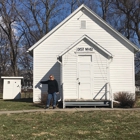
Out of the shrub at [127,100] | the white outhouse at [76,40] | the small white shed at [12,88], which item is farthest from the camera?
the small white shed at [12,88]

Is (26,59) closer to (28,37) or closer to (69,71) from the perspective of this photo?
(28,37)

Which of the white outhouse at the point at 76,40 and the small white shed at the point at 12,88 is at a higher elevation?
the white outhouse at the point at 76,40

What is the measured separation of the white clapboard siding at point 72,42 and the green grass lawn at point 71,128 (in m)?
7.85

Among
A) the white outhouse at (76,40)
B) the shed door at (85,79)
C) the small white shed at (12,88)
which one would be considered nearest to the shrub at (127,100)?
the white outhouse at (76,40)

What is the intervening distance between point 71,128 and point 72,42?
11.2 m

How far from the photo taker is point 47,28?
125 feet

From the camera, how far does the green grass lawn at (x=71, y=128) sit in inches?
292

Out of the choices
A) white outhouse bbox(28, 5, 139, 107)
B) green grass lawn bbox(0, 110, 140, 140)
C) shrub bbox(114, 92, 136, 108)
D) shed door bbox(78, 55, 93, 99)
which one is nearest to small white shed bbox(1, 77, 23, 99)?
white outhouse bbox(28, 5, 139, 107)

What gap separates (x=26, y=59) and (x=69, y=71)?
3948 centimetres

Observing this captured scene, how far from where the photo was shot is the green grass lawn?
24.3 feet

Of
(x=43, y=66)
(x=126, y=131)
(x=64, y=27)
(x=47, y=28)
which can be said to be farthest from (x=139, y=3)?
(x=126, y=131)

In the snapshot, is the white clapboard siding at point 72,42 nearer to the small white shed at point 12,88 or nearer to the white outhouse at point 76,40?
the white outhouse at point 76,40

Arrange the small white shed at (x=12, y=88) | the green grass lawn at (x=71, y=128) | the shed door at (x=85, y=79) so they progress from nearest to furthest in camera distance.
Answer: the green grass lawn at (x=71, y=128) → the shed door at (x=85, y=79) → the small white shed at (x=12, y=88)

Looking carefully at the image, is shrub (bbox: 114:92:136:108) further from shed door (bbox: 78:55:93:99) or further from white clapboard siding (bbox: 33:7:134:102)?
white clapboard siding (bbox: 33:7:134:102)
